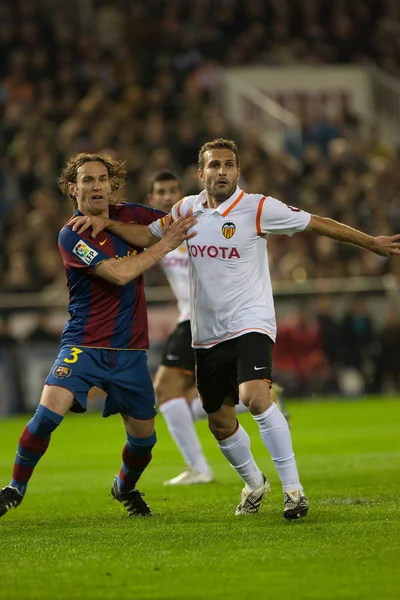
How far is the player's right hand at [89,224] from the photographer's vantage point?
8.08 metres

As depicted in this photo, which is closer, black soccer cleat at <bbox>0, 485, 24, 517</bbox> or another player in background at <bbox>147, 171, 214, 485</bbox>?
black soccer cleat at <bbox>0, 485, 24, 517</bbox>

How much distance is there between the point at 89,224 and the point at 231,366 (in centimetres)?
134

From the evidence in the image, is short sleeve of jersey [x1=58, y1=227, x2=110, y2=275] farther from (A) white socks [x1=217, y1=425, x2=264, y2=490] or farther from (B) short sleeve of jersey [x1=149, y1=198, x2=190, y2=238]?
(A) white socks [x1=217, y1=425, x2=264, y2=490]

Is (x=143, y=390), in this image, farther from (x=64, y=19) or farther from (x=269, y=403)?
(x=64, y=19)

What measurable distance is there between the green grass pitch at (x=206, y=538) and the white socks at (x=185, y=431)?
0.29 metres

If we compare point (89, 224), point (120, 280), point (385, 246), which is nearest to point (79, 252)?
point (89, 224)

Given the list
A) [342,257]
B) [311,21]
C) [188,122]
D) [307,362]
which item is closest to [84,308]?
[307,362]

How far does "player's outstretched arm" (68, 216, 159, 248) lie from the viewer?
810cm

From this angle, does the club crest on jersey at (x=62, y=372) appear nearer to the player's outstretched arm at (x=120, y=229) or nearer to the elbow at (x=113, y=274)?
the elbow at (x=113, y=274)

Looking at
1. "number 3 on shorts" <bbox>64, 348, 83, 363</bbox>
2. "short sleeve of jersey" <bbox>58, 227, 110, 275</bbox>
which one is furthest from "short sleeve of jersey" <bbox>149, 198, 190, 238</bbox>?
"number 3 on shorts" <bbox>64, 348, 83, 363</bbox>

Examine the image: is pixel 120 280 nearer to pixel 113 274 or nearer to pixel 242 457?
pixel 113 274

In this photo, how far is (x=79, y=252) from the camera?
8.04 meters

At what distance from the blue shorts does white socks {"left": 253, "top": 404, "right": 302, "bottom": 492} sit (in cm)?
85

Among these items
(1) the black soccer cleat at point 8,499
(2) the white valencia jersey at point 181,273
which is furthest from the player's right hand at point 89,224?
(2) the white valencia jersey at point 181,273
